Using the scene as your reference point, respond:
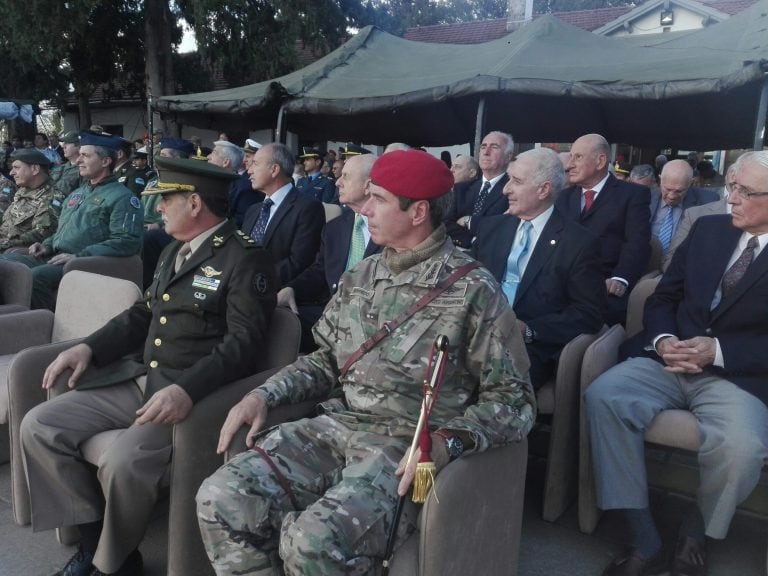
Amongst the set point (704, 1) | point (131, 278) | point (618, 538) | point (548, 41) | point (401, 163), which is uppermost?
point (704, 1)

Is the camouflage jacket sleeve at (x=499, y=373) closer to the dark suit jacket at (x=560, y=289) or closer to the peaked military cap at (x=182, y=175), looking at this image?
the dark suit jacket at (x=560, y=289)

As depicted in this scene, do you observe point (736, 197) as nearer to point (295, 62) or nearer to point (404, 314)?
point (404, 314)

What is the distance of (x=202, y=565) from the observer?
2205 mm

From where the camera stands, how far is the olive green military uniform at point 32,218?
5.18 meters

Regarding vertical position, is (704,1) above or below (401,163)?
above

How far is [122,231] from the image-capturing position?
178 inches

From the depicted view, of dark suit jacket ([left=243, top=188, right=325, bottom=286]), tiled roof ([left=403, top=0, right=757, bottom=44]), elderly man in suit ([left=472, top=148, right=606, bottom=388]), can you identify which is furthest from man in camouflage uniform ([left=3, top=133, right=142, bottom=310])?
tiled roof ([left=403, top=0, right=757, bottom=44])

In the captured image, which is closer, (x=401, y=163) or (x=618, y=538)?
(x=401, y=163)

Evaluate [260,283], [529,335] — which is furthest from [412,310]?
[529,335]

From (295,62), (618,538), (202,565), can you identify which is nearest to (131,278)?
(202,565)

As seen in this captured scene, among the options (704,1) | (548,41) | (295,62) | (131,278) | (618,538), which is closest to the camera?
(618,538)

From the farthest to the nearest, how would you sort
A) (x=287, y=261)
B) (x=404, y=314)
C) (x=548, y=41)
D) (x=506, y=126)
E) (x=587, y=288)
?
(x=506, y=126) < (x=548, y=41) < (x=287, y=261) < (x=587, y=288) < (x=404, y=314)

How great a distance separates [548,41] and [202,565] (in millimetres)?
6235

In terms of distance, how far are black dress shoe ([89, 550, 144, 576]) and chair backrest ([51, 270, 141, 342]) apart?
1130mm
